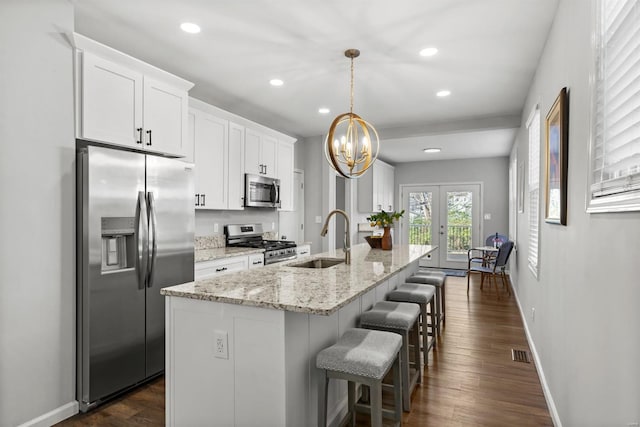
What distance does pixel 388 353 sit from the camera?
1.90 m

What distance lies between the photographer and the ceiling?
2635 mm

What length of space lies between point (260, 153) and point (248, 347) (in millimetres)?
3497

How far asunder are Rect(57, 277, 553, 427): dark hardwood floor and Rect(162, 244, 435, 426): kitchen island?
647 mm

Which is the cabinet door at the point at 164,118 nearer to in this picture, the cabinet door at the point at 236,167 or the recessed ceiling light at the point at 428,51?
the cabinet door at the point at 236,167

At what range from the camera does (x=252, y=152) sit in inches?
189

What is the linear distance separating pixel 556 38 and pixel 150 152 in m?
3.13

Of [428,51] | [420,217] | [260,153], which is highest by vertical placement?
[428,51]

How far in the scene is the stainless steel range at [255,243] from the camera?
4504mm

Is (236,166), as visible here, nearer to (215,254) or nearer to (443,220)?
(215,254)

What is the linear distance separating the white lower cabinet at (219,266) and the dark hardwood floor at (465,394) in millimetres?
918

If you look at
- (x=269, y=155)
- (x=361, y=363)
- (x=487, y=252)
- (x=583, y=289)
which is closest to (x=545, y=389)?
(x=583, y=289)

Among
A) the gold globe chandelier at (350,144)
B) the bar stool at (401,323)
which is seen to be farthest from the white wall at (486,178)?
the bar stool at (401,323)

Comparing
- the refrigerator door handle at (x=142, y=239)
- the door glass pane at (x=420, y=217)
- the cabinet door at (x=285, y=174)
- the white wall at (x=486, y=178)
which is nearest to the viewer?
the refrigerator door handle at (x=142, y=239)

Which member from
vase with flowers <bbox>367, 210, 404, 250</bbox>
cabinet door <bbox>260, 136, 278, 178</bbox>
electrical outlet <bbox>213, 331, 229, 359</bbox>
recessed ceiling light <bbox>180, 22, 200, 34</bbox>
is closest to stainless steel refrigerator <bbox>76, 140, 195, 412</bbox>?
recessed ceiling light <bbox>180, 22, 200, 34</bbox>
